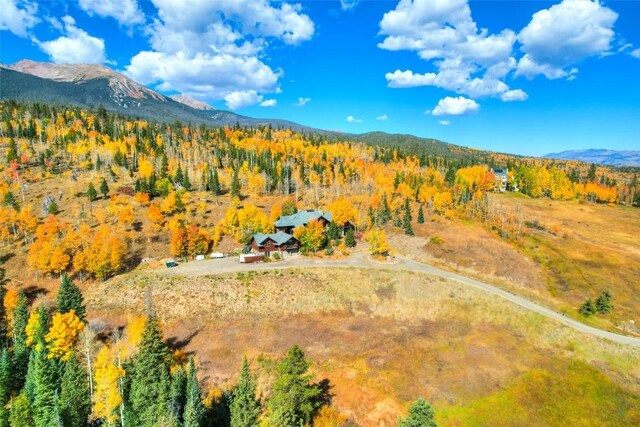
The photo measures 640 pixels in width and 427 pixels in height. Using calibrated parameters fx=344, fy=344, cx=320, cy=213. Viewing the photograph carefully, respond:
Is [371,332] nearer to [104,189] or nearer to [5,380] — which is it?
[5,380]

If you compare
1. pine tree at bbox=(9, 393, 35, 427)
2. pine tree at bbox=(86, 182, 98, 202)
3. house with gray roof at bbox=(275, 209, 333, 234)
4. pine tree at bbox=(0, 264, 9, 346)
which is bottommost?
pine tree at bbox=(9, 393, 35, 427)

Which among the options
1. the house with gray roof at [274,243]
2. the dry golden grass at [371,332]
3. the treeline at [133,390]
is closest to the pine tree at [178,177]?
the house with gray roof at [274,243]

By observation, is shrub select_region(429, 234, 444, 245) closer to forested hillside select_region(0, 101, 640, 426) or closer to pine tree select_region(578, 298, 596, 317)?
forested hillside select_region(0, 101, 640, 426)

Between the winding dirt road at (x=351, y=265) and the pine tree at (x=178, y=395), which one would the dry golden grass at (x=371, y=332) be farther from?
the pine tree at (x=178, y=395)

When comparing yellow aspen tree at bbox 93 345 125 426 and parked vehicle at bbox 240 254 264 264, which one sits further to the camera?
parked vehicle at bbox 240 254 264 264

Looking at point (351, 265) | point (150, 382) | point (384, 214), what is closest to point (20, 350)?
point (150, 382)

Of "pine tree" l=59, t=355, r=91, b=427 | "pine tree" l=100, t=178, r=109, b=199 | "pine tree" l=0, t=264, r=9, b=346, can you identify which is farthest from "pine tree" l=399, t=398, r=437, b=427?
"pine tree" l=100, t=178, r=109, b=199

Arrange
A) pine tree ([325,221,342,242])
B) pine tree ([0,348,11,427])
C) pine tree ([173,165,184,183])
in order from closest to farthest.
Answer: pine tree ([0,348,11,427]) < pine tree ([325,221,342,242]) < pine tree ([173,165,184,183])
